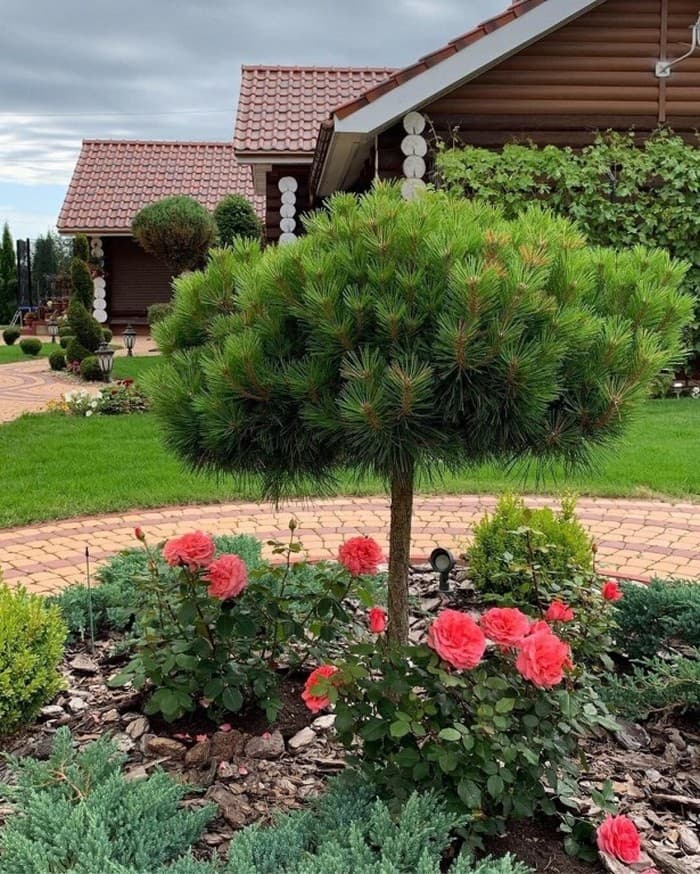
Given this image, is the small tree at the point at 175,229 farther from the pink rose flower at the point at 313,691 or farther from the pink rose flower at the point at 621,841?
the pink rose flower at the point at 621,841

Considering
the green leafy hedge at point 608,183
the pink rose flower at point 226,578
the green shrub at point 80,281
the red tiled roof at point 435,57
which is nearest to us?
the pink rose flower at point 226,578

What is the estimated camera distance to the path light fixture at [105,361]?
42.8ft

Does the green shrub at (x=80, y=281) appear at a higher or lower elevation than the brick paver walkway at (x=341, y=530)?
higher

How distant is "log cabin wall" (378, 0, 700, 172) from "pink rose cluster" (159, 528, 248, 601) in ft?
27.2

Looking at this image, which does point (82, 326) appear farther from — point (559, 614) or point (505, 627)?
point (505, 627)

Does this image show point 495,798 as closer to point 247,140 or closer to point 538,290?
point 538,290

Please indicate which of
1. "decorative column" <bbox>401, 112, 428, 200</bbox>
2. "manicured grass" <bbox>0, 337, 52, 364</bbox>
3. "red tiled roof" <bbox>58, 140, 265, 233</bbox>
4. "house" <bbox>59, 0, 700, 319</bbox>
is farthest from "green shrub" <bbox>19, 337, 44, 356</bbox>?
"decorative column" <bbox>401, 112, 428, 200</bbox>

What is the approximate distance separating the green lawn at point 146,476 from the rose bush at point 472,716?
2.64 meters

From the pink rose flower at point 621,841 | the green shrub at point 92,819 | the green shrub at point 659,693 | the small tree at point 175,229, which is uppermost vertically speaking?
the small tree at point 175,229

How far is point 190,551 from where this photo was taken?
7.66 ft

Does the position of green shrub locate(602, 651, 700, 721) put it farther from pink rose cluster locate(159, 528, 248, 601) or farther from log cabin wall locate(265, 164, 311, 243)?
log cabin wall locate(265, 164, 311, 243)

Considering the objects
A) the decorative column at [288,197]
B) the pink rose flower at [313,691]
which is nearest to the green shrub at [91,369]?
the decorative column at [288,197]

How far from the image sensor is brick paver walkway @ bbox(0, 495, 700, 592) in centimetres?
444

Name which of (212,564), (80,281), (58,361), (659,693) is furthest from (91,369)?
(659,693)
